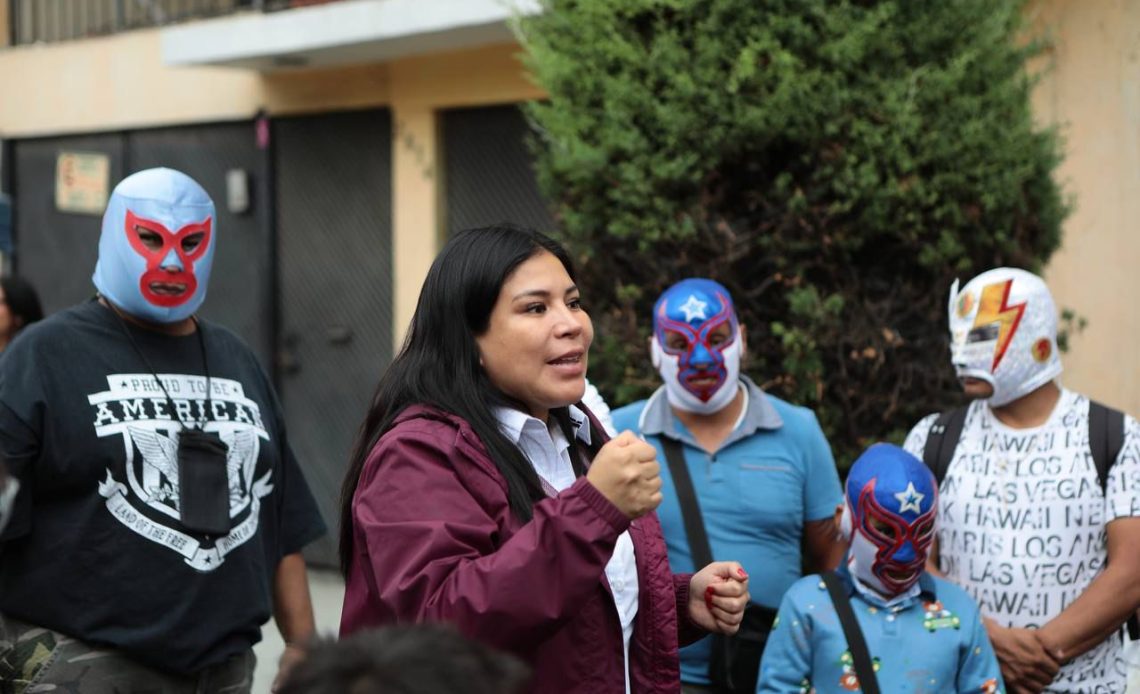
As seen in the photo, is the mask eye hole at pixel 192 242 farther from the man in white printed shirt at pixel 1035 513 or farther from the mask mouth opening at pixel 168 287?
the man in white printed shirt at pixel 1035 513

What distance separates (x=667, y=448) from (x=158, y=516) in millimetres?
1540

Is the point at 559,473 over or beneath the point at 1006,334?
beneath

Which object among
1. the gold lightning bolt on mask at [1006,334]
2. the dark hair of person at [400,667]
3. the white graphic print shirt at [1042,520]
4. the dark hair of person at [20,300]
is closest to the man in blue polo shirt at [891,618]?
the white graphic print shirt at [1042,520]

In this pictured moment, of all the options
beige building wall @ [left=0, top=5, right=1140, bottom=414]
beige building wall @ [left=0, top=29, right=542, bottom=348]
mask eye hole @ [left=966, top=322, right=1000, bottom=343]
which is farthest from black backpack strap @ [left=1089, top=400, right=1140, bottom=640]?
beige building wall @ [left=0, top=29, right=542, bottom=348]

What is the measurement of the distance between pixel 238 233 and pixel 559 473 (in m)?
8.19

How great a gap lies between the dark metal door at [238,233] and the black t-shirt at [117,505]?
260 inches

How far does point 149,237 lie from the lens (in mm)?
3691

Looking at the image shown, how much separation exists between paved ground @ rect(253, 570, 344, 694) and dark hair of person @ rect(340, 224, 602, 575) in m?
4.50

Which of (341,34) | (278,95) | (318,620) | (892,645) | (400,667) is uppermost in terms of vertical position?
(341,34)

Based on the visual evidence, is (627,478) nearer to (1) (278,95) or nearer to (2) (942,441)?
(2) (942,441)

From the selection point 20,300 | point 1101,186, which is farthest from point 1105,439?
point 20,300

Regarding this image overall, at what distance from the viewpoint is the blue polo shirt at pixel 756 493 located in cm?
409

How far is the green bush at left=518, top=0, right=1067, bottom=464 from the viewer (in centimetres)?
489

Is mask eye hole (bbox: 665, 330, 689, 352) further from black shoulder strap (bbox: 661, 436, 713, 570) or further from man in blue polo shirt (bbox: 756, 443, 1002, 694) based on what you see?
man in blue polo shirt (bbox: 756, 443, 1002, 694)
